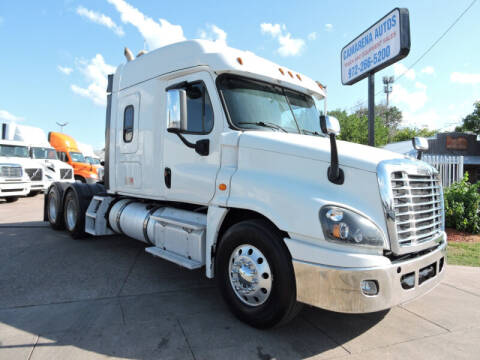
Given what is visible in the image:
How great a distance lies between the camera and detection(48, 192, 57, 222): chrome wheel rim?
770cm

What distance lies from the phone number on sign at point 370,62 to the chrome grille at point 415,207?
5205 millimetres

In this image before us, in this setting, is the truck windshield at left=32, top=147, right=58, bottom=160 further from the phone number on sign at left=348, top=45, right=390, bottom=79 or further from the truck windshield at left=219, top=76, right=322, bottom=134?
the truck windshield at left=219, top=76, right=322, bottom=134

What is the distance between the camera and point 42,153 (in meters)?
16.4

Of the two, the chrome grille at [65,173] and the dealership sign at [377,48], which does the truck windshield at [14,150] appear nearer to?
the chrome grille at [65,173]

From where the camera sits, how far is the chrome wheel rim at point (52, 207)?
7701mm

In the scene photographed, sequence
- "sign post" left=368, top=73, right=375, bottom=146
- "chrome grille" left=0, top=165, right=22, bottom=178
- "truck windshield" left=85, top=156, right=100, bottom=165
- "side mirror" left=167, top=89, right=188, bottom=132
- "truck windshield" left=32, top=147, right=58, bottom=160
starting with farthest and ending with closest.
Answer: "truck windshield" left=85, top=156, right=100, bottom=165, "truck windshield" left=32, top=147, right=58, bottom=160, "chrome grille" left=0, top=165, right=22, bottom=178, "sign post" left=368, top=73, right=375, bottom=146, "side mirror" left=167, top=89, right=188, bottom=132

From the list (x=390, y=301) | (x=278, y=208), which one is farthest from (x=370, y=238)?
(x=278, y=208)

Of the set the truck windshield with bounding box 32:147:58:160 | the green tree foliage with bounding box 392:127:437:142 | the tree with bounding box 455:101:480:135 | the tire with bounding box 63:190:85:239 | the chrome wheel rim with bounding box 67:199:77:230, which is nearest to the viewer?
the tire with bounding box 63:190:85:239

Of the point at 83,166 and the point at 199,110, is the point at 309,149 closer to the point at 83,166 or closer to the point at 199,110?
the point at 199,110

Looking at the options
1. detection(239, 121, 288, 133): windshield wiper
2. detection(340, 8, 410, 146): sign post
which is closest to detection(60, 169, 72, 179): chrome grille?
detection(340, 8, 410, 146): sign post

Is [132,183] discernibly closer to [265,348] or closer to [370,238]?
[265,348]

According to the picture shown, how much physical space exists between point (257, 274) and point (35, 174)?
1566 centimetres

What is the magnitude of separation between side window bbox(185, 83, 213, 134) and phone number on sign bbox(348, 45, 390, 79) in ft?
17.9

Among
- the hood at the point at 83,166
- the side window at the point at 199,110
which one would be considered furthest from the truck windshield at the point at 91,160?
the side window at the point at 199,110
